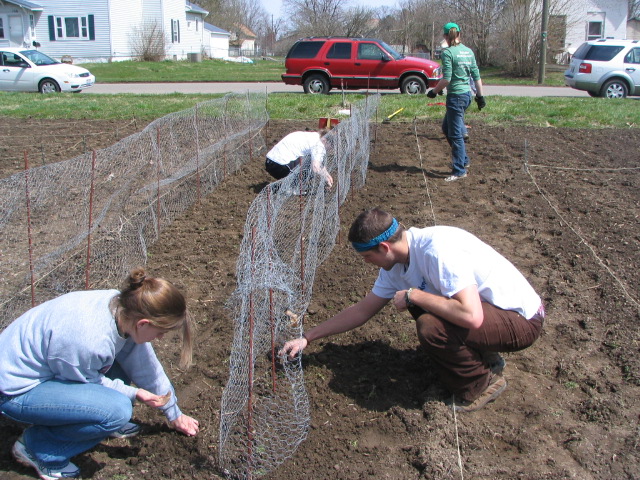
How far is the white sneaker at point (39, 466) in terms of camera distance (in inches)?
106

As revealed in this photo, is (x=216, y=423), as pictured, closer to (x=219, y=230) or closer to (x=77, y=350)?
(x=77, y=350)

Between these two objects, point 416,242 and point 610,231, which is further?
point 610,231

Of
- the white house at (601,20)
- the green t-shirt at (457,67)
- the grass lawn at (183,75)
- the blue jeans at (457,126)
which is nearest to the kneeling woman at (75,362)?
the blue jeans at (457,126)

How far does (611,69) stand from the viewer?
605 inches

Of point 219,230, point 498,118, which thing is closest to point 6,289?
point 219,230

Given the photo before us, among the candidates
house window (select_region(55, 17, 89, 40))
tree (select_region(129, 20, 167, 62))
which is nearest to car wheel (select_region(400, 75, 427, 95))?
tree (select_region(129, 20, 167, 62))

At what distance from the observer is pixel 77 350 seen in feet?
8.21

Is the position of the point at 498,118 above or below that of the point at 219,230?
above

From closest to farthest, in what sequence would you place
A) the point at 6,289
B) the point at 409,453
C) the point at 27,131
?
1. the point at 409,453
2. the point at 6,289
3. the point at 27,131

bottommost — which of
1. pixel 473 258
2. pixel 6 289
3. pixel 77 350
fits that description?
pixel 6 289

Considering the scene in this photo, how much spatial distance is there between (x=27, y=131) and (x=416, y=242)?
9.43 metres

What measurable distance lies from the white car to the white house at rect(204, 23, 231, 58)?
29.9m

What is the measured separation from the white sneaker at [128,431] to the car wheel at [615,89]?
1556 cm

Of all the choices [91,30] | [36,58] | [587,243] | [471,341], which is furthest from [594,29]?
[471,341]
